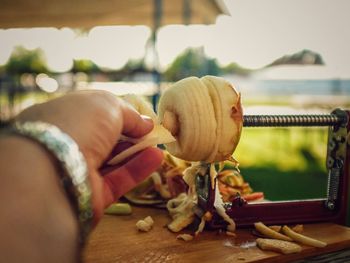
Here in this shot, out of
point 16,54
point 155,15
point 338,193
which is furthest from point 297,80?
point 338,193

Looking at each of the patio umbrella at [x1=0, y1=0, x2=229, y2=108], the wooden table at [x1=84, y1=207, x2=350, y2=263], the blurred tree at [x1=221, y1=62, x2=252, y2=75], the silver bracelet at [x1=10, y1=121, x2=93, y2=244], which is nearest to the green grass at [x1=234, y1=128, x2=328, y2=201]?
the patio umbrella at [x1=0, y1=0, x2=229, y2=108]

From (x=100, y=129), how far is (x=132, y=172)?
0.46 feet

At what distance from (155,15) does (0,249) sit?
4.35m

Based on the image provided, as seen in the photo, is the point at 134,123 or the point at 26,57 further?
the point at 26,57

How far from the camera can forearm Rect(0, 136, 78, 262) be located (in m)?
0.42

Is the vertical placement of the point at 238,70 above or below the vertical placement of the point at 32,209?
above

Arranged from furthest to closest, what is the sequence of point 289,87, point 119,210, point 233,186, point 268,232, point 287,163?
point 289,87
point 287,163
point 233,186
point 119,210
point 268,232

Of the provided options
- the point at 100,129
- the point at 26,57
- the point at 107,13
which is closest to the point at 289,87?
the point at 26,57

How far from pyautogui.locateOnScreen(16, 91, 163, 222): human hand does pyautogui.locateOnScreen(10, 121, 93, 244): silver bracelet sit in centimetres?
4

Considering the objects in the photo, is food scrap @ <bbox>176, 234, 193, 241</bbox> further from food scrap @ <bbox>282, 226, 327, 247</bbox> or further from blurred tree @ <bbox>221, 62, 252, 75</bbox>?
blurred tree @ <bbox>221, 62, 252, 75</bbox>

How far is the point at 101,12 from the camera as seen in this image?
498cm

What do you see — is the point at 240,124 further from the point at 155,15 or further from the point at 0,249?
the point at 155,15

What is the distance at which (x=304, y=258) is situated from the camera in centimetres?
Result: 100

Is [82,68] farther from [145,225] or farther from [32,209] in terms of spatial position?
[32,209]
